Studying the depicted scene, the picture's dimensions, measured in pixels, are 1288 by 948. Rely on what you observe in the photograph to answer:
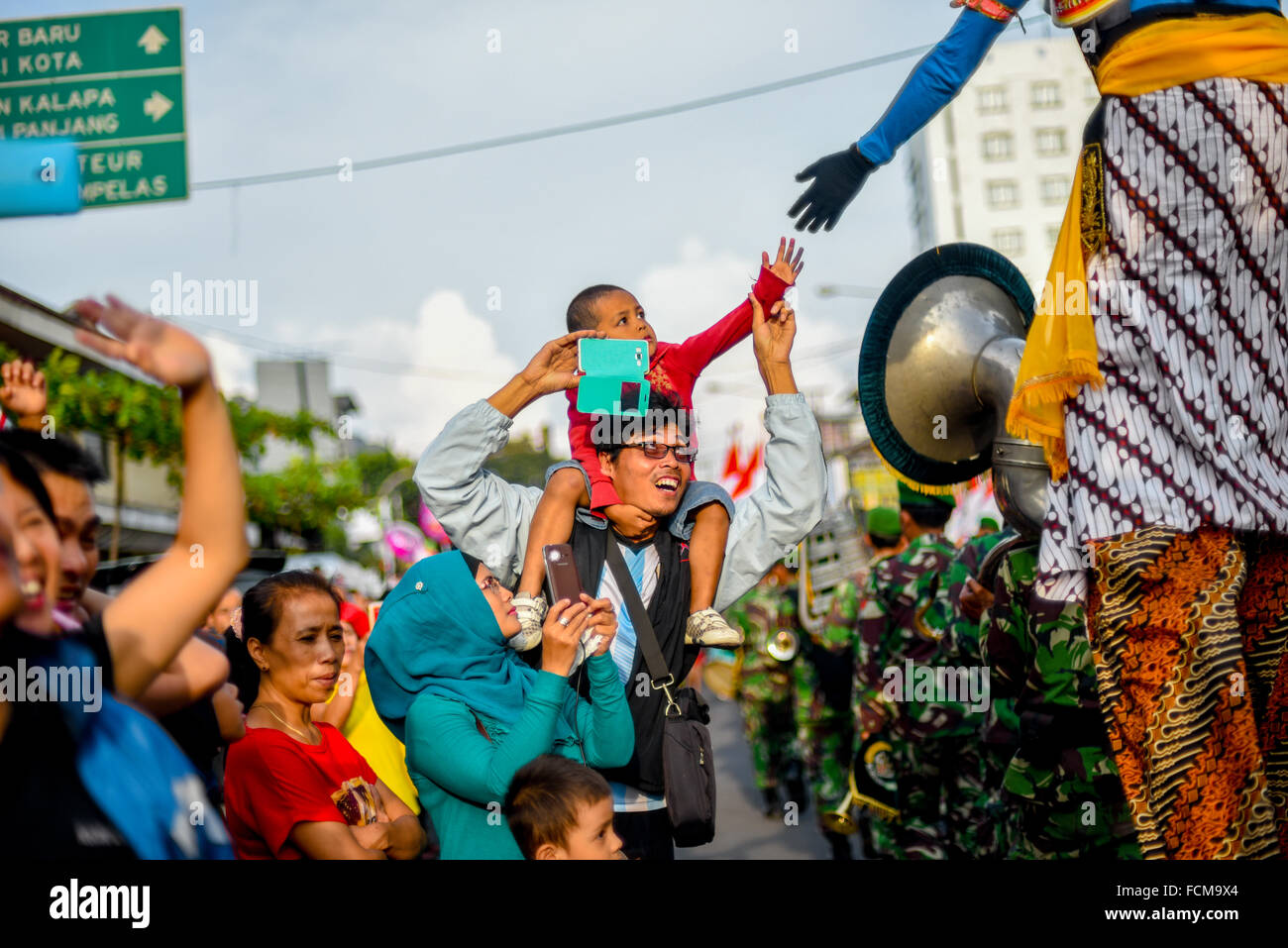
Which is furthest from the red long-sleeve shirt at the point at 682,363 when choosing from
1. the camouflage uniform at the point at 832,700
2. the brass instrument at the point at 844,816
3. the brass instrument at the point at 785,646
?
the brass instrument at the point at 785,646

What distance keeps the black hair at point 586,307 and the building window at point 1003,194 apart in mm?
986

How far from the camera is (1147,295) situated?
Answer: 98.2 inches

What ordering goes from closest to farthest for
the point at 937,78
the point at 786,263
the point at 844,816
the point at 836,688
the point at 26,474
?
the point at 26,474
the point at 937,78
the point at 786,263
the point at 844,816
the point at 836,688

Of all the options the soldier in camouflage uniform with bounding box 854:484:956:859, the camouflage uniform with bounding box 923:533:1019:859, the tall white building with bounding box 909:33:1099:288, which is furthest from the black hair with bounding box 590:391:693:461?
the soldier in camouflage uniform with bounding box 854:484:956:859

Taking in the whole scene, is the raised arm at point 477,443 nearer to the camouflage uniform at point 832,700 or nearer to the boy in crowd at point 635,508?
the boy in crowd at point 635,508

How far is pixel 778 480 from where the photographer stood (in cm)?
301

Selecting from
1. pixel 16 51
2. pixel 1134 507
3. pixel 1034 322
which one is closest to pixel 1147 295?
pixel 1034 322

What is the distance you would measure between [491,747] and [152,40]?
66.2 inches

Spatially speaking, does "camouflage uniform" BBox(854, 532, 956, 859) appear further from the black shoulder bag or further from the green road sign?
the green road sign

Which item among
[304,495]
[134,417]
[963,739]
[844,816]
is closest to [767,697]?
[844,816]

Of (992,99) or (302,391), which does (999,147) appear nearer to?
(992,99)

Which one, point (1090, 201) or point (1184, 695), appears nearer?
point (1184, 695)

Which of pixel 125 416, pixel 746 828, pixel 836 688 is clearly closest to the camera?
pixel 125 416

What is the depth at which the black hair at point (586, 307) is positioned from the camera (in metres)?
2.88
